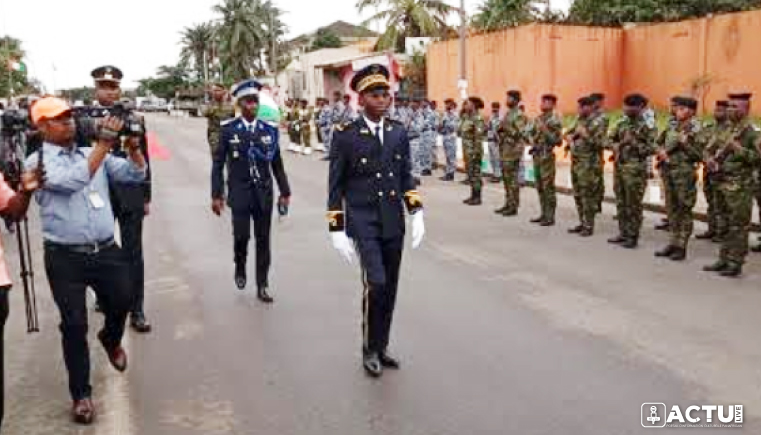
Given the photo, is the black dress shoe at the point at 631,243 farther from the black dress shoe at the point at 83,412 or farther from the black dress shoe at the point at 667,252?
the black dress shoe at the point at 83,412

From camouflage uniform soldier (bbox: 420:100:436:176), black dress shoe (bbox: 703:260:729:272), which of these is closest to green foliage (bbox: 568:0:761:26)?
camouflage uniform soldier (bbox: 420:100:436:176)

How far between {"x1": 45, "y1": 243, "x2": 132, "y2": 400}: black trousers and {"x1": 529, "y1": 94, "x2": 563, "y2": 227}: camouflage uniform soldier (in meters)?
8.04

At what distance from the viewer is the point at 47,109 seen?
→ 4828mm

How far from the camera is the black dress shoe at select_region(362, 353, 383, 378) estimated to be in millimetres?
5684

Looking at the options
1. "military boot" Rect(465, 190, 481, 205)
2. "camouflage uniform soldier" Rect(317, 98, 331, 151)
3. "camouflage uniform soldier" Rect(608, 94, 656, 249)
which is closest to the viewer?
"camouflage uniform soldier" Rect(608, 94, 656, 249)

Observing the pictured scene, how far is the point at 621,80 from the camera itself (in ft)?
99.2

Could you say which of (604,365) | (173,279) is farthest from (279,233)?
(604,365)

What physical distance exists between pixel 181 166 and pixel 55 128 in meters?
18.9

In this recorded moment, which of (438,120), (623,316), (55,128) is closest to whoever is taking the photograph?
(55,128)

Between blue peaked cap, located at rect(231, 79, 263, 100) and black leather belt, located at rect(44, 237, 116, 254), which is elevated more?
blue peaked cap, located at rect(231, 79, 263, 100)

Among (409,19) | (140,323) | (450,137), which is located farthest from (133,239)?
(409,19)

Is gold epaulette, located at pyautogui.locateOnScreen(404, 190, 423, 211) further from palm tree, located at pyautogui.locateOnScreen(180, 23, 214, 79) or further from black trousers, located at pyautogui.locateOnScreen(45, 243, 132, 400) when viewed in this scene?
palm tree, located at pyautogui.locateOnScreen(180, 23, 214, 79)

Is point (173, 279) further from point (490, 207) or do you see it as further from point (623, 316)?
point (490, 207)

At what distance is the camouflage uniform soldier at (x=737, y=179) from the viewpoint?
8.63 m
